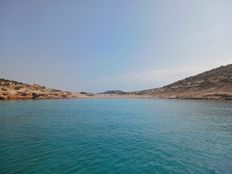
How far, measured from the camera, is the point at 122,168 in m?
24.2

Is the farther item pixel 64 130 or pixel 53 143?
pixel 64 130

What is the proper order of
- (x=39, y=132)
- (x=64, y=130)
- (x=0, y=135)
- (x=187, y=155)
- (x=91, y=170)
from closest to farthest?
(x=91, y=170) < (x=187, y=155) < (x=0, y=135) < (x=39, y=132) < (x=64, y=130)

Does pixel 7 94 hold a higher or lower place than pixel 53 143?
higher

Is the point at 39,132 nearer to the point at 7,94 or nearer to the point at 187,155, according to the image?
the point at 187,155

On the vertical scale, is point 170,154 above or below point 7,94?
below

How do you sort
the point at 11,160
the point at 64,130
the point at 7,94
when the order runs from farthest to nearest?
1. the point at 7,94
2. the point at 64,130
3. the point at 11,160

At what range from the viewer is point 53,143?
3369 cm

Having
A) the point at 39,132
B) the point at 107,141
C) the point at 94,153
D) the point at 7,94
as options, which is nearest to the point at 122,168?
the point at 94,153

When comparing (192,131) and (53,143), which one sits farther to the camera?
(192,131)

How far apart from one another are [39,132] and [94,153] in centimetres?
1600

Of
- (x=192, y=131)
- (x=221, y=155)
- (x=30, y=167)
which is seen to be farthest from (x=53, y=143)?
(x=192, y=131)

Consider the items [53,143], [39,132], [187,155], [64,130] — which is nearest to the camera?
[187,155]

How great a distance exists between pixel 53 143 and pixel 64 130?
1030 cm

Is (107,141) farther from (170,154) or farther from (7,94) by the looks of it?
(7,94)
